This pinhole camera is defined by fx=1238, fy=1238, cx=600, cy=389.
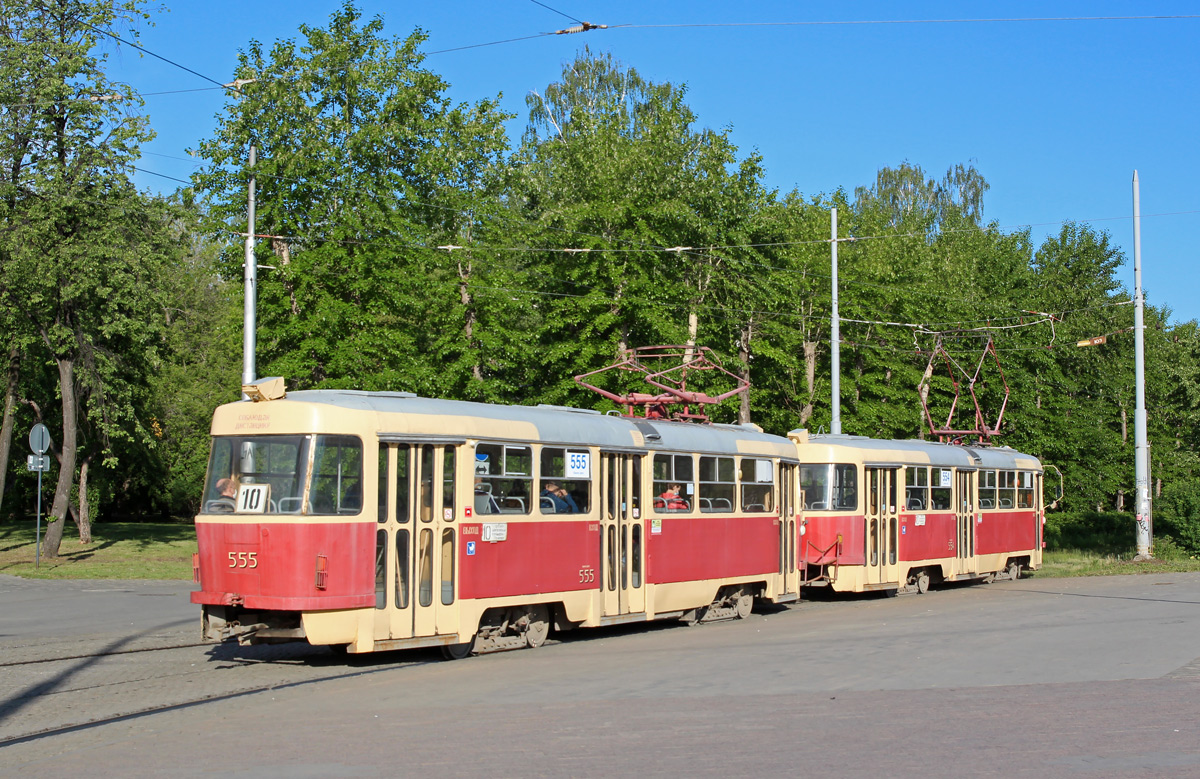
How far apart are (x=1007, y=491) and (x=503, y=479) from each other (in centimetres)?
1791

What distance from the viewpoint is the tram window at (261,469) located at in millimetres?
12352

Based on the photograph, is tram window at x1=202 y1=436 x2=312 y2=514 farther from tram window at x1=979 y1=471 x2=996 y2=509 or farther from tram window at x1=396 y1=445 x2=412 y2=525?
tram window at x1=979 y1=471 x2=996 y2=509

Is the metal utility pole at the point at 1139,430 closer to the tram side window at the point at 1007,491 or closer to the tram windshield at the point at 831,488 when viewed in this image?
the tram side window at the point at 1007,491

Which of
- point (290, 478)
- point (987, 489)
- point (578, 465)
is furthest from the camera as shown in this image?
point (987, 489)

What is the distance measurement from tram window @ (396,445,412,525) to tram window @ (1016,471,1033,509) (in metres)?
20.1

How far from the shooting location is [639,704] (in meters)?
10.5

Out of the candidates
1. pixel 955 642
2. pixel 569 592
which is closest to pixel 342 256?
pixel 569 592

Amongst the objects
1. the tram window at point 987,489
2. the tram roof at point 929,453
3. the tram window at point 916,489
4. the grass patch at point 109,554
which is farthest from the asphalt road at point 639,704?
the grass patch at point 109,554

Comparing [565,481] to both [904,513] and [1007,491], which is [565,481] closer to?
[904,513]

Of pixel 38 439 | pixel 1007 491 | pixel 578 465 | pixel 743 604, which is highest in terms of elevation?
pixel 38 439

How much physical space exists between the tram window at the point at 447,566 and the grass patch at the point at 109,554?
15.5 meters

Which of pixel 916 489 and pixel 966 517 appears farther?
pixel 966 517

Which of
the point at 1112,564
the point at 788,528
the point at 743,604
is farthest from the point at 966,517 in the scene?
the point at 743,604

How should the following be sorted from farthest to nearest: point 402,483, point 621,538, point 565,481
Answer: point 621,538
point 565,481
point 402,483
